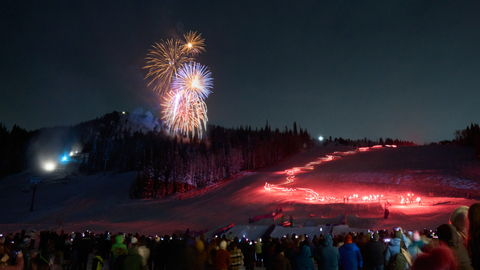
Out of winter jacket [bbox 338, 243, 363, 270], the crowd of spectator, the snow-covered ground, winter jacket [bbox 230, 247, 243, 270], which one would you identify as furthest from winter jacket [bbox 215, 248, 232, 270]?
the snow-covered ground

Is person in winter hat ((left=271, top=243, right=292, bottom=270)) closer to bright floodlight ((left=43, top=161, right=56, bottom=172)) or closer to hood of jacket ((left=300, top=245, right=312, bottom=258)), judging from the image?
hood of jacket ((left=300, top=245, right=312, bottom=258))

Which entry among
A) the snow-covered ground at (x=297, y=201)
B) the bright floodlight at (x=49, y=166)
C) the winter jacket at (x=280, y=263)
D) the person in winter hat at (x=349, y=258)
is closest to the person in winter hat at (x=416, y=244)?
the person in winter hat at (x=349, y=258)

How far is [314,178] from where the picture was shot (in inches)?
1829

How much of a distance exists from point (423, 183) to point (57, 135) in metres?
197

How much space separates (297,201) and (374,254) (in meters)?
27.4

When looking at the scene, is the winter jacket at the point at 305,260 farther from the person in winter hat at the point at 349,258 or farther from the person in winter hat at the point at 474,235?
the person in winter hat at the point at 474,235

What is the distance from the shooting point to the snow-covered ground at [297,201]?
24219 mm

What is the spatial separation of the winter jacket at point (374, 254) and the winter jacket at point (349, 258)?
0.82 metres

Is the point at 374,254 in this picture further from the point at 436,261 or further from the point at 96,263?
the point at 96,263

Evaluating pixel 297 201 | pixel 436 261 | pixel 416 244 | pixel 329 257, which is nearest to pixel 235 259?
pixel 329 257

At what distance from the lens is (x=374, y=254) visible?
6.05 meters

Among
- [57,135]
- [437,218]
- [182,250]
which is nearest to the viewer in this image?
[182,250]

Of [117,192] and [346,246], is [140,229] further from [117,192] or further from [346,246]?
[117,192]

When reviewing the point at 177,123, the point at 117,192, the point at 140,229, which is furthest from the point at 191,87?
the point at 117,192
